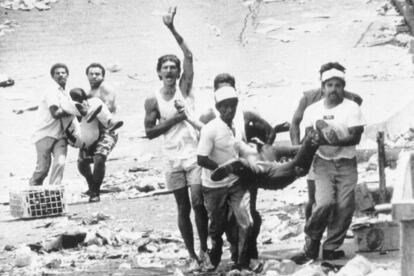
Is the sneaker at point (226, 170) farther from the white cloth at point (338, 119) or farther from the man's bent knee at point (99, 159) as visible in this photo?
the man's bent knee at point (99, 159)

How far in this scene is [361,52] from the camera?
66.4 feet

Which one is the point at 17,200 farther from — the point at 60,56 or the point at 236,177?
the point at 60,56

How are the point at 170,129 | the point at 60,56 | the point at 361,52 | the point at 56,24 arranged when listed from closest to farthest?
the point at 170,129, the point at 361,52, the point at 60,56, the point at 56,24

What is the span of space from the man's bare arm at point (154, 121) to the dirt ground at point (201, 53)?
236 inches

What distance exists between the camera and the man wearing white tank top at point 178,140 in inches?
344

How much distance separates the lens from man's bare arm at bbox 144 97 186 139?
8844 millimetres

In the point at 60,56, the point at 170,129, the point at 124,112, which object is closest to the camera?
the point at 170,129

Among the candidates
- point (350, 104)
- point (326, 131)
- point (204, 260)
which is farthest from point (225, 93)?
point (204, 260)

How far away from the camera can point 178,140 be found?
8898mm

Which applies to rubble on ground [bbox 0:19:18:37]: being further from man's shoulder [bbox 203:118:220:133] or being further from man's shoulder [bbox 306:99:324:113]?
man's shoulder [bbox 203:118:220:133]

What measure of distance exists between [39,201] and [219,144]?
4.57 meters

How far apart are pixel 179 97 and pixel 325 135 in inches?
52.8

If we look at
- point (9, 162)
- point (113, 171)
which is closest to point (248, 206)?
point (113, 171)

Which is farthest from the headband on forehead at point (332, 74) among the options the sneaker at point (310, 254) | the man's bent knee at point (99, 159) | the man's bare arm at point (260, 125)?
the man's bent knee at point (99, 159)
